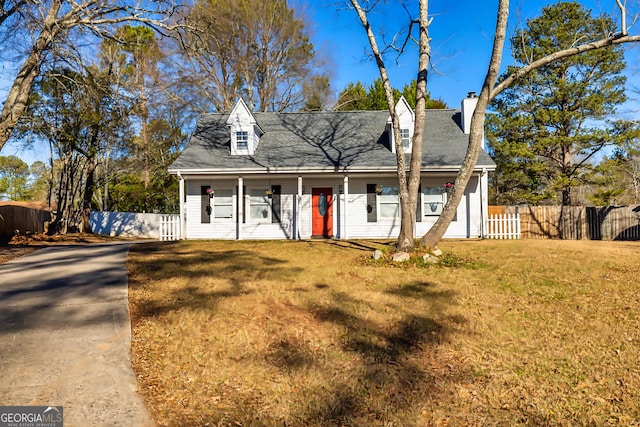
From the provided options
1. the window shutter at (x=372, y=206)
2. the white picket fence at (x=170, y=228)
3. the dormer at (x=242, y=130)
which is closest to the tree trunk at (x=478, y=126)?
the window shutter at (x=372, y=206)

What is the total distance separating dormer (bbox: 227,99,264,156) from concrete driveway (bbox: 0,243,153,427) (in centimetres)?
935

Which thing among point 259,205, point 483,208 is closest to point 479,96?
point 483,208

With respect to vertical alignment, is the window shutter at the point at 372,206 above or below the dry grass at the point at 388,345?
above

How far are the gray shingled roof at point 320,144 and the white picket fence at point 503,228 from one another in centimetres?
228

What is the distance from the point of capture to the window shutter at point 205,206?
1572 centimetres

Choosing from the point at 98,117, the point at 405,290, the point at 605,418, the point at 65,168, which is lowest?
the point at 605,418

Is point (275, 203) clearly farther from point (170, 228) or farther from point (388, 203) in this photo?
point (388, 203)

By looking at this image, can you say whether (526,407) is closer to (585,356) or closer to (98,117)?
(585,356)

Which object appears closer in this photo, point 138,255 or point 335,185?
point 138,255

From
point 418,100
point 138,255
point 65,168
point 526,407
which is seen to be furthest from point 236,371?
point 65,168

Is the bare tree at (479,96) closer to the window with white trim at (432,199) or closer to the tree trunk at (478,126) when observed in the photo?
the tree trunk at (478,126)

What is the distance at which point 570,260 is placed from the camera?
29.1 ft

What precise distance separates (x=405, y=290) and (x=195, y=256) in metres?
5.46

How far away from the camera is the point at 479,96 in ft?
29.5
